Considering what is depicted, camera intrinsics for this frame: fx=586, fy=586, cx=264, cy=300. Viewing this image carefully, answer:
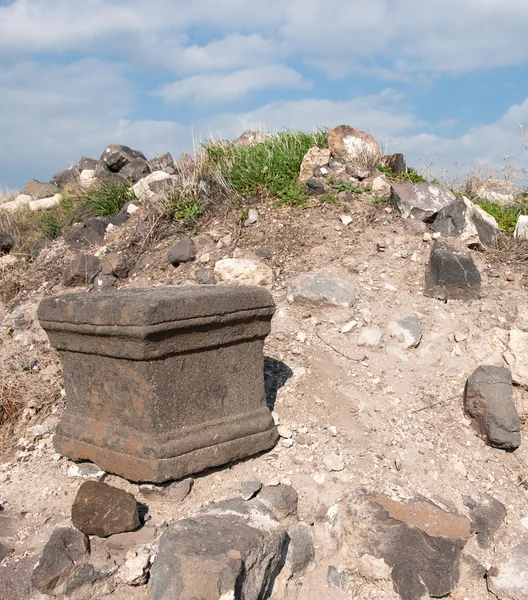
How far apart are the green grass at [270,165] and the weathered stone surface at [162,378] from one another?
2978 mm

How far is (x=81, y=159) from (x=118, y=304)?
28.6 ft

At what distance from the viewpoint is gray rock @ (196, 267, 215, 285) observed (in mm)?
5102

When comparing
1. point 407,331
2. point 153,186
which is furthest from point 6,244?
point 407,331

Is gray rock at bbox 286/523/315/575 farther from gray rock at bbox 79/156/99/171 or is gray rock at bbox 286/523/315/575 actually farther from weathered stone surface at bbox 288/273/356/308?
gray rock at bbox 79/156/99/171

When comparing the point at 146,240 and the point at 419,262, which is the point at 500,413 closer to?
Result: the point at 419,262

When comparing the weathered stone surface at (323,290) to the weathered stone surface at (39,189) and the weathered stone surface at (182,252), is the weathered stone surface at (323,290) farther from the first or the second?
the weathered stone surface at (39,189)

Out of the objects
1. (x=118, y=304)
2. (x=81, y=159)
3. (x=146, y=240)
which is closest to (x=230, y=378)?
(x=118, y=304)

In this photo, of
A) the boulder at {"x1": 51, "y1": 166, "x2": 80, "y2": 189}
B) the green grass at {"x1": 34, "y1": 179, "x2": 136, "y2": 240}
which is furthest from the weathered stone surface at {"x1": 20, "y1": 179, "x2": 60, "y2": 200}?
the green grass at {"x1": 34, "y1": 179, "x2": 136, "y2": 240}

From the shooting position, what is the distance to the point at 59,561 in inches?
95.5

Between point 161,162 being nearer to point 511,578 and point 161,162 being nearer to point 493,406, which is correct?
point 493,406

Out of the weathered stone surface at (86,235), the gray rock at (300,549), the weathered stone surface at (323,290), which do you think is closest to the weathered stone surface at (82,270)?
the weathered stone surface at (86,235)

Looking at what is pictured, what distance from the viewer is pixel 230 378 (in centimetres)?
312

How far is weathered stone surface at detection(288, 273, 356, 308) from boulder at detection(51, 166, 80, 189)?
22.1ft

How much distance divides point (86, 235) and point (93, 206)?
2.35 ft
